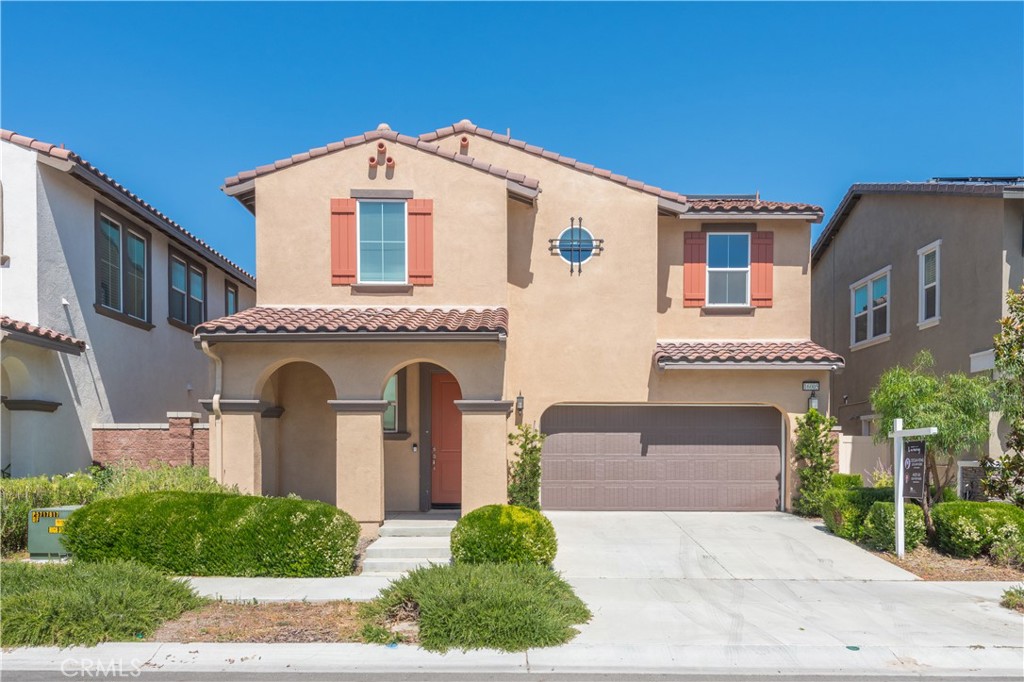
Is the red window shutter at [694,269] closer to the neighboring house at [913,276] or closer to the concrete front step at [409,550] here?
the neighboring house at [913,276]

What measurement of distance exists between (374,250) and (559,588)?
7004mm

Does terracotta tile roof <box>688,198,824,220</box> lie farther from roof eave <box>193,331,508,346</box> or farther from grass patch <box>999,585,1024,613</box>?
grass patch <box>999,585,1024,613</box>

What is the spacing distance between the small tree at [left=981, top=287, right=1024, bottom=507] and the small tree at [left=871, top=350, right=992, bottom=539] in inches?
10.3

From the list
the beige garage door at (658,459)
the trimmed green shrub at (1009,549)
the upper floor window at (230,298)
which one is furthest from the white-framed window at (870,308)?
the upper floor window at (230,298)

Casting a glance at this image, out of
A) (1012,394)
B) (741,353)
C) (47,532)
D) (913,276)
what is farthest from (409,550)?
(913,276)

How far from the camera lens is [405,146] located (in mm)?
12531

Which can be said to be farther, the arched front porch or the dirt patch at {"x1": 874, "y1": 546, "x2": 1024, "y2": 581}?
the arched front porch

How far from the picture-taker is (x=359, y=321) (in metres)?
11.4

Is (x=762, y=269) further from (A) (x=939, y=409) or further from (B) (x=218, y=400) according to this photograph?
(B) (x=218, y=400)

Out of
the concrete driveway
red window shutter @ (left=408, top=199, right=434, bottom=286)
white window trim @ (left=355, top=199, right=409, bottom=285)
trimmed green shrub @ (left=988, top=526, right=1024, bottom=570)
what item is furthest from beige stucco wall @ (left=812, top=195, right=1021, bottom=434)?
white window trim @ (left=355, top=199, right=409, bottom=285)

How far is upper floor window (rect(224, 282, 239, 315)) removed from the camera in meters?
21.3

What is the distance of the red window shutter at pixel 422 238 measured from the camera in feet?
40.6

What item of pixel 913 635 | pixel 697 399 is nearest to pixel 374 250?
pixel 697 399

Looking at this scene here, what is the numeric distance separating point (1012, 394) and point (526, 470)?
7.77m
